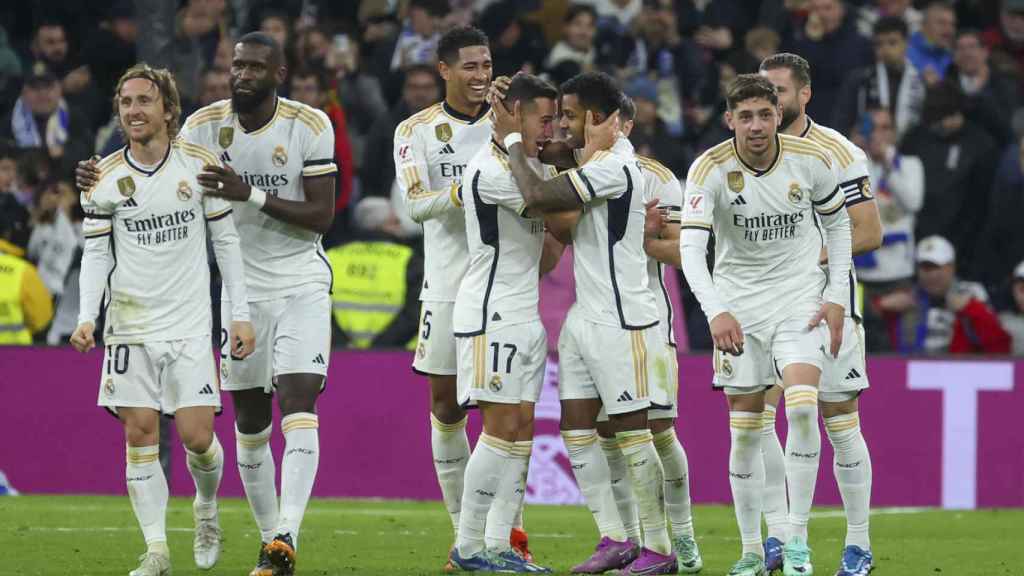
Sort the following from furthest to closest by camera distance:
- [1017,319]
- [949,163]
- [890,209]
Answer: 1. [949,163]
2. [890,209]
3. [1017,319]

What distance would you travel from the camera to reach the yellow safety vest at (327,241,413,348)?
48.7 ft

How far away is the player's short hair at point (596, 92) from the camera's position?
8.54 m

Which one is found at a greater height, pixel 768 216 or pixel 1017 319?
pixel 768 216

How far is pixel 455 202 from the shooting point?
9.03m

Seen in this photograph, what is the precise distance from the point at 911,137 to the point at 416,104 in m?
4.21

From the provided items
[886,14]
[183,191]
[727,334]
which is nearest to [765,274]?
[727,334]

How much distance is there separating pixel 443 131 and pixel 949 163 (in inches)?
306

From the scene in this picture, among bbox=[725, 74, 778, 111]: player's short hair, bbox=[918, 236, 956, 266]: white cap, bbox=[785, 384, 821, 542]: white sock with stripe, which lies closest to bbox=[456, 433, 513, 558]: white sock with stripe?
bbox=[785, 384, 821, 542]: white sock with stripe

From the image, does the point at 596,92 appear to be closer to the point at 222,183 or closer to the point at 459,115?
the point at 459,115

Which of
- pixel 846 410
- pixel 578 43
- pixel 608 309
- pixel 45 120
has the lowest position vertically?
→ pixel 846 410

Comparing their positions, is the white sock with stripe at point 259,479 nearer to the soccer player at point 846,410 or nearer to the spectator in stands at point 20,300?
the soccer player at point 846,410

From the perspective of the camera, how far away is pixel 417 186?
9.32m

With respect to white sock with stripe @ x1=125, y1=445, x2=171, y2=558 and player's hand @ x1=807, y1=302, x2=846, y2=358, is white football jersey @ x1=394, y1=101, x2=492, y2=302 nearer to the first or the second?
white sock with stripe @ x1=125, y1=445, x2=171, y2=558

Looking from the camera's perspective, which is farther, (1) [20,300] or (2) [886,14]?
(2) [886,14]
